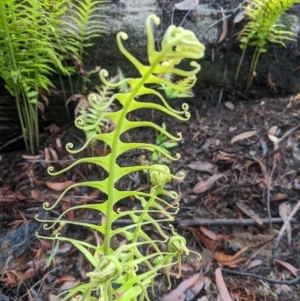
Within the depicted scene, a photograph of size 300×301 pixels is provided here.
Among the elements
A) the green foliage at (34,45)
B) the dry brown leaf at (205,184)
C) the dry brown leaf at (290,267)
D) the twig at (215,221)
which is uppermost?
the green foliage at (34,45)

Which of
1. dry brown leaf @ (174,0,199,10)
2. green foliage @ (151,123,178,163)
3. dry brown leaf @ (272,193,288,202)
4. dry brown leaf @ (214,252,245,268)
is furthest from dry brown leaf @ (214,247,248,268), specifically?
dry brown leaf @ (174,0,199,10)

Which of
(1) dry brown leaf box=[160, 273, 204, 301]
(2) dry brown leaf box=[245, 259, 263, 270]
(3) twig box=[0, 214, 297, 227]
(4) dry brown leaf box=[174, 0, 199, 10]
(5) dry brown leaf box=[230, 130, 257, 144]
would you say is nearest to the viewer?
(1) dry brown leaf box=[160, 273, 204, 301]

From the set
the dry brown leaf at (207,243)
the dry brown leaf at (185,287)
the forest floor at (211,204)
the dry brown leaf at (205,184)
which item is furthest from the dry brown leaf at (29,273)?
the dry brown leaf at (205,184)

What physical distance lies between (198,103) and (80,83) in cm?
60

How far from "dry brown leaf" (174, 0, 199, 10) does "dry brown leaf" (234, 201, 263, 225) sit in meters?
1.00

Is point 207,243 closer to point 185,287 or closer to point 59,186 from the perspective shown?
point 185,287

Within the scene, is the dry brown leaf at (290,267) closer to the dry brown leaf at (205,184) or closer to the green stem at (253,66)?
the dry brown leaf at (205,184)

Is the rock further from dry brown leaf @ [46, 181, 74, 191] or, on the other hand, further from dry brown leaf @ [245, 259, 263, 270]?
dry brown leaf @ [245, 259, 263, 270]

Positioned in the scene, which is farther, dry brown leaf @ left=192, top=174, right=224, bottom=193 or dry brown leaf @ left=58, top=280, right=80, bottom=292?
dry brown leaf @ left=192, top=174, right=224, bottom=193

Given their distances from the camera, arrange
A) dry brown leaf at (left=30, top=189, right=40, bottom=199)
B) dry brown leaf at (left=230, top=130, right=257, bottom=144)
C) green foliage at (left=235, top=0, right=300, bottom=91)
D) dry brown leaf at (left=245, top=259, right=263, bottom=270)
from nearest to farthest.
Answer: dry brown leaf at (left=245, top=259, right=263, bottom=270) → dry brown leaf at (left=30, top=189, right=40, bottom=199) → green foliage at (left=235, top=0, right=300, bottom=91) → dry brown leaf at (left=230, top=130, right=257, bottom=144)

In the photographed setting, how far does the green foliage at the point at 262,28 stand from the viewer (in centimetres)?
209

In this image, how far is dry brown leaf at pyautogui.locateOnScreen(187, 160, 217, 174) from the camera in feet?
6.82

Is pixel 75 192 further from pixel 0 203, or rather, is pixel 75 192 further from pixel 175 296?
pixel 175 296

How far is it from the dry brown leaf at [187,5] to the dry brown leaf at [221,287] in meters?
1.28
